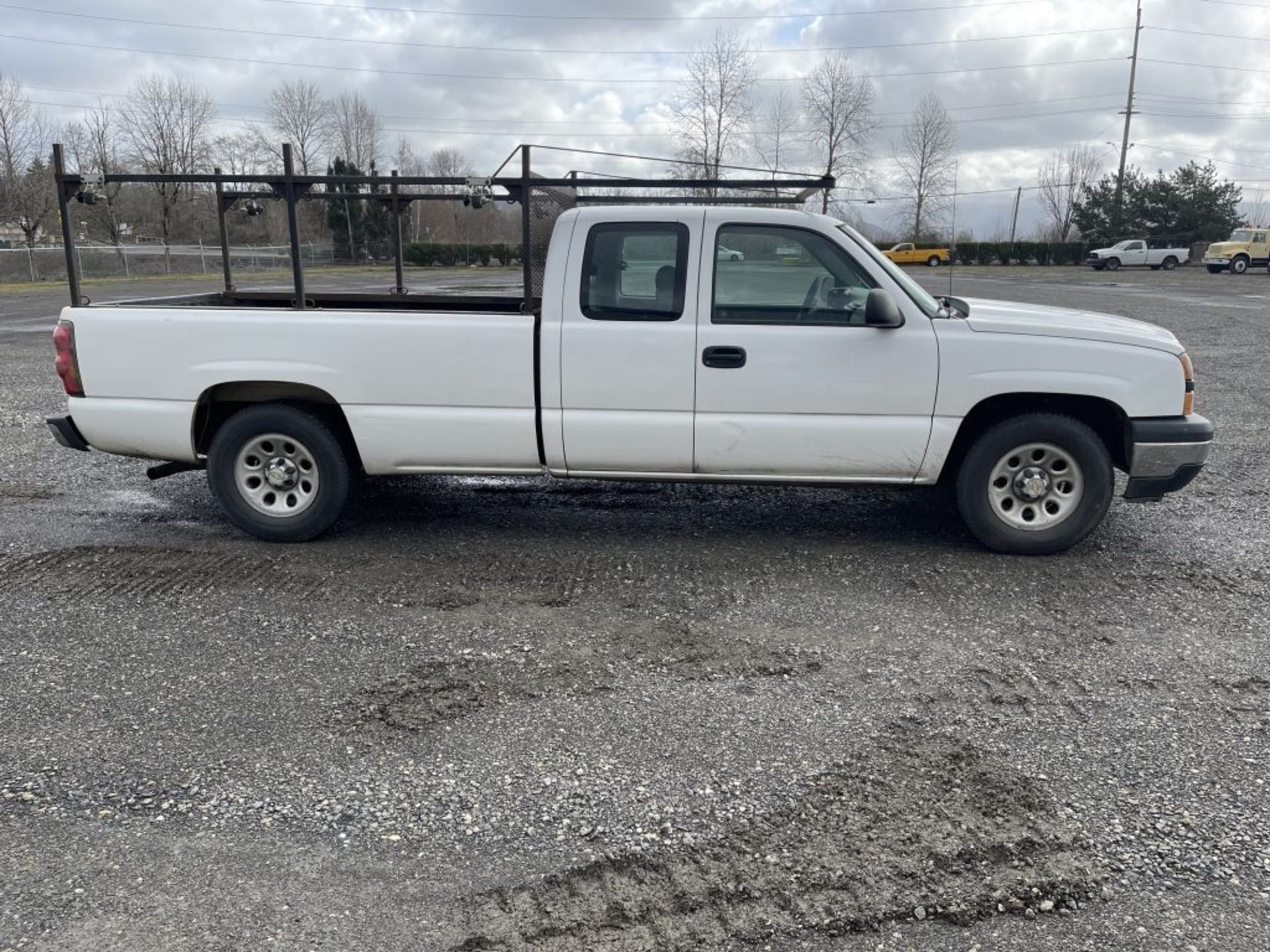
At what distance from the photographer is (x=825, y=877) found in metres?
2.89

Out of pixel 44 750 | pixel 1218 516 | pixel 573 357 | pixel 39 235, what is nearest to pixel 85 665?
pixel 44 750

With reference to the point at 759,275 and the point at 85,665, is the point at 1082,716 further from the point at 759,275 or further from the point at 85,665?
the point at 85,665

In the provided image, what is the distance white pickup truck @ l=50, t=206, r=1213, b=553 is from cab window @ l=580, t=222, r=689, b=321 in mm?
10

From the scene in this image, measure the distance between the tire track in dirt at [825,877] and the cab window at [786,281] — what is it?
2.80 metres

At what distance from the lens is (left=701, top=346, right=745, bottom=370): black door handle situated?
537 cm

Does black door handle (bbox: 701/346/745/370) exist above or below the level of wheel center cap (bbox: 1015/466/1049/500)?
above

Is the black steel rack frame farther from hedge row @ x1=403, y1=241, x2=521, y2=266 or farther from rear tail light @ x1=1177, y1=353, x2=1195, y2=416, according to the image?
hedge row @ x1=403, y1=241, x2=521, y2=266

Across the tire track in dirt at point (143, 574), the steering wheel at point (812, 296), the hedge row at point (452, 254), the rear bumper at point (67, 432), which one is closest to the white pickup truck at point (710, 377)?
the steering wheel at point (812, 296)

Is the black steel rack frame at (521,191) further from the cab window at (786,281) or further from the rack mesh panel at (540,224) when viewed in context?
the cab window at (786,281)

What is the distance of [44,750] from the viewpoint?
11.7ft

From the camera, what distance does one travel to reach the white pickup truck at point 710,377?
17.6 ft

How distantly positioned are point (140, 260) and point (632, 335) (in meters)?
43.0

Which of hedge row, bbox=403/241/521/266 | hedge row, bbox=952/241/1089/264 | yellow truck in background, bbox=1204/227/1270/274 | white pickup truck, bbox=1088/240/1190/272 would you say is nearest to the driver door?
yellow truck in background, bbox=1204/227/1270/274

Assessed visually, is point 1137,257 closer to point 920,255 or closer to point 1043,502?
point 920,255
